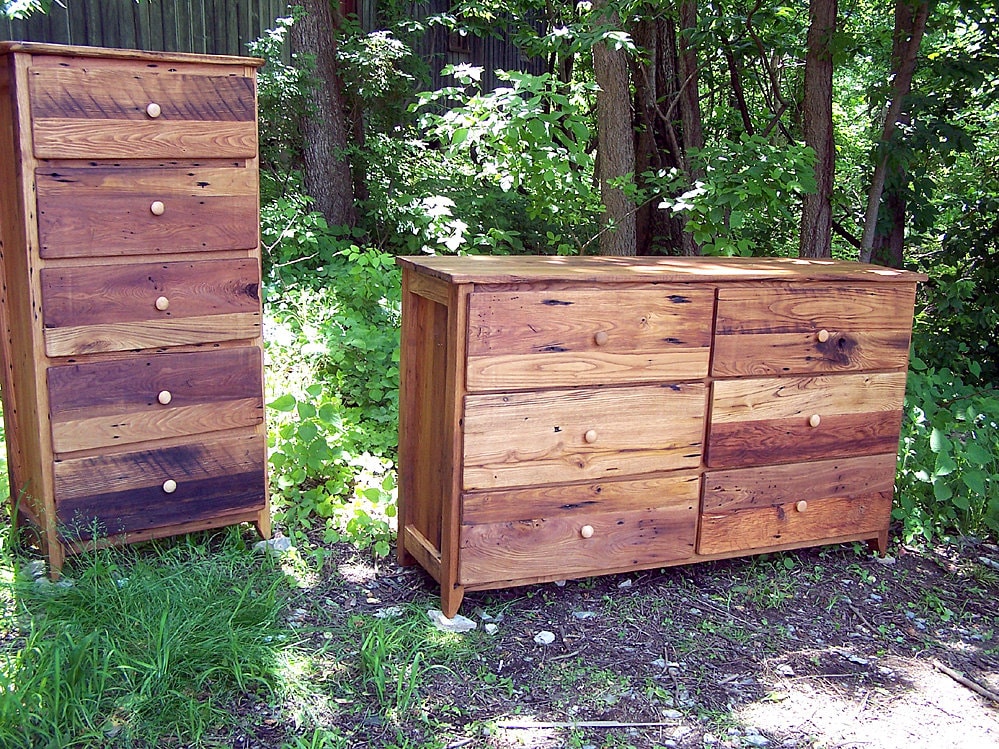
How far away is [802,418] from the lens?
3.33 metres

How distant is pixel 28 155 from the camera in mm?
2738

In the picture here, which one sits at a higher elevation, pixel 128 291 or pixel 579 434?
pixel 128 291

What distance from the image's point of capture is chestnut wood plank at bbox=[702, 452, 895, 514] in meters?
3.27

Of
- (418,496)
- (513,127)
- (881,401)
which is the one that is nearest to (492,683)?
(418,496)

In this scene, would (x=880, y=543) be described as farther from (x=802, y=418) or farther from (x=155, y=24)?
(x=155, y=24)

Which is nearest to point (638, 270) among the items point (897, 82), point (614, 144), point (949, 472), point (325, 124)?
point (949, 472)

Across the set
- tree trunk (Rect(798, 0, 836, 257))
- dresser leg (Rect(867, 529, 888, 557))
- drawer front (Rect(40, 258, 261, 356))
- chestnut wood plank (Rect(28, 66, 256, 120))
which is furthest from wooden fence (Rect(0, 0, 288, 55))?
dresser leg (Rect(867, 529, 888, 557))

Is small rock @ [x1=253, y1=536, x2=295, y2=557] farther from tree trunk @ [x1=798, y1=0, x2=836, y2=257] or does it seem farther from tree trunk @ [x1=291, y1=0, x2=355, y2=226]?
tree trunk @ [x1=798, y1=0, x2=836, y2=257]

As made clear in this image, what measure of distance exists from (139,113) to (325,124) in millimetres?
3441

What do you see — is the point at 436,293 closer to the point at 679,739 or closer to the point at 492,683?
the point at 492,683

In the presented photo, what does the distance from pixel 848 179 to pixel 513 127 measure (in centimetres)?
373

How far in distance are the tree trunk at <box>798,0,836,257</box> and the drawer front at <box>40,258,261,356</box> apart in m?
3.52

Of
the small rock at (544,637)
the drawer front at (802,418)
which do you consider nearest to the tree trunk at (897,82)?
the drawer front at (802,418)

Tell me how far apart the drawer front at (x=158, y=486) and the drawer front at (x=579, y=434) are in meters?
0.92
